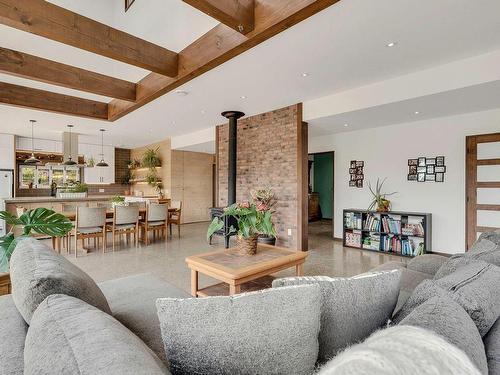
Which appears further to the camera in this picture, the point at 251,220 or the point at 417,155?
the point at 417,155

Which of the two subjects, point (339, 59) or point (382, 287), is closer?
point (382, 287)

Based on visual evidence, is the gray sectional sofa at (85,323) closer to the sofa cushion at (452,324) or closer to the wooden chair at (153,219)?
the sofa cushion at (452,324)

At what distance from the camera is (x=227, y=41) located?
2.69 m

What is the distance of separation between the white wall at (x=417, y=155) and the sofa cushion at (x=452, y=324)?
15.3 feet

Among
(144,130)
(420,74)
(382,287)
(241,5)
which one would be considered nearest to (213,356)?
(382,287)

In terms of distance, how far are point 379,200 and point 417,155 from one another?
3.48ft

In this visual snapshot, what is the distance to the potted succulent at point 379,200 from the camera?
512cm

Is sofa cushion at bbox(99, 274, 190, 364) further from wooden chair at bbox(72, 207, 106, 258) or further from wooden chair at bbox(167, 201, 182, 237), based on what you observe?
wooden chair at bbox(167, 201, 182, 237)

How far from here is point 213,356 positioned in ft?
2.23

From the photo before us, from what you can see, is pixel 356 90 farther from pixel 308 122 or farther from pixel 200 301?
pixel 200 301

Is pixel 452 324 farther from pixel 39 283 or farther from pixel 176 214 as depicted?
pixel 176 214

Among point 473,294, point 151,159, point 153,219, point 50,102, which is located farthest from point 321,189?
point 473,294

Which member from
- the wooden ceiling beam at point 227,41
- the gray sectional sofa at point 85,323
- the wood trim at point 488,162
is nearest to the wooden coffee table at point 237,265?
the gray sectional sofa at point 85,323

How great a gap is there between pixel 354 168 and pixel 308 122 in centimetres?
163
